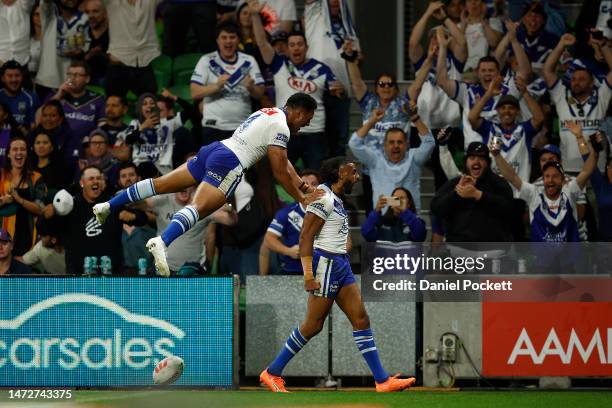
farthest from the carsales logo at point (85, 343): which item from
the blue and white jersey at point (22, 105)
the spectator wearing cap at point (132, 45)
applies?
the spectator wearing cap at point (132, 45)

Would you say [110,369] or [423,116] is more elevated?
[423,116]

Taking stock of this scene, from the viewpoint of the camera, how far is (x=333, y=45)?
55.2 feet

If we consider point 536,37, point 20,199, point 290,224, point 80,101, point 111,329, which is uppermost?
point 536,37

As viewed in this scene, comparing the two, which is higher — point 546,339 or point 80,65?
point 80,65

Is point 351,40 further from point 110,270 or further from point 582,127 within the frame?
point 110,270

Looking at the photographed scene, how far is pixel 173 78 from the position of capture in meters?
18.5

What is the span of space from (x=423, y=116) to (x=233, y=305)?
476 cm

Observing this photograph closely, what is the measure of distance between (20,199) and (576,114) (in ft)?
23.2

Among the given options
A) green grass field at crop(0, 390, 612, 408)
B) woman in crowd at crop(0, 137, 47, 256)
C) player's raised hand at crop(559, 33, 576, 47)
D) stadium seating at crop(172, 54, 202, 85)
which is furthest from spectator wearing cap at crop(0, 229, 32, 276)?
player's raised hand at crop(559, 33, 576, 47)

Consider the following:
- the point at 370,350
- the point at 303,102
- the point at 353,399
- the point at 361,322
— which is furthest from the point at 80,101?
the point at 353,399

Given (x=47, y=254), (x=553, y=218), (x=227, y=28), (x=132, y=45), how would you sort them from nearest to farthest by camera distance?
(x=553, y=218), (x=47, y=254), (x=227, y=28), (x=132, y=45)

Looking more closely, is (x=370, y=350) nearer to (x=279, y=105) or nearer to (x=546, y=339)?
(x=546, y=339)

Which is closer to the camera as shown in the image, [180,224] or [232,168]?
[180,224]

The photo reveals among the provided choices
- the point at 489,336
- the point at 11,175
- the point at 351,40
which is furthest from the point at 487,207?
the point at 11,175
